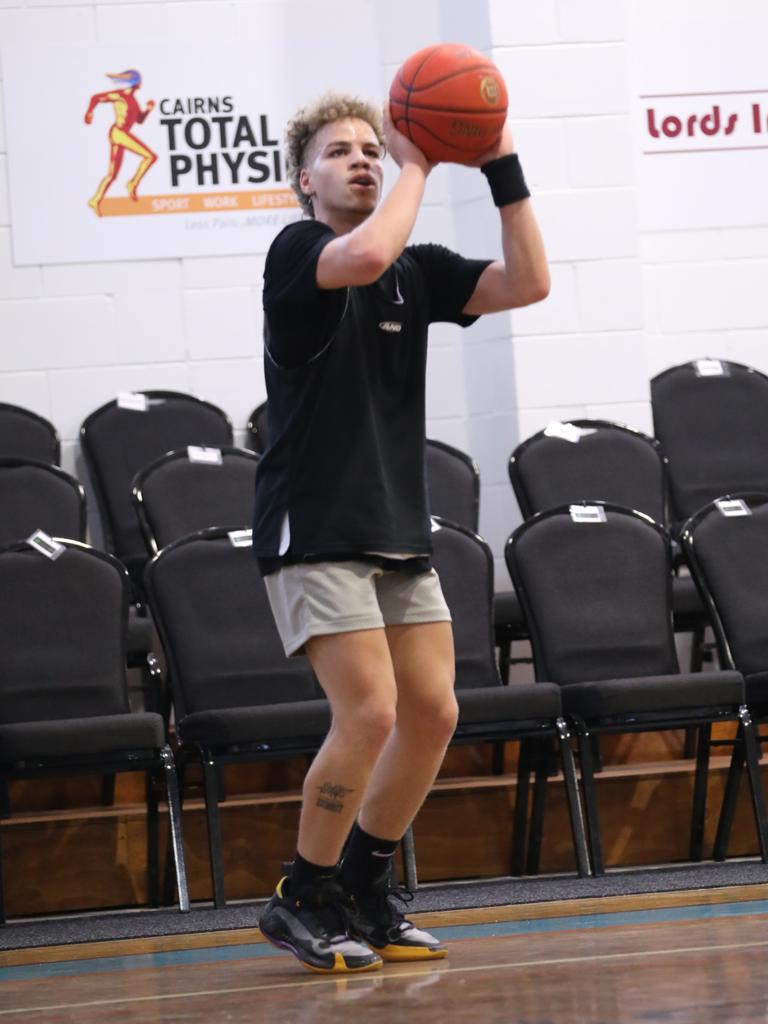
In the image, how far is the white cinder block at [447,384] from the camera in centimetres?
604

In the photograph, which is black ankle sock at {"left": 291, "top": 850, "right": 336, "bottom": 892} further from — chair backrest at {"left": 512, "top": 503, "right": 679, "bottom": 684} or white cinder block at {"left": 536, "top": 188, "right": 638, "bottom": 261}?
white cinder block at {"left": 536, "top": 188, "right": 638, "bottom": 261}

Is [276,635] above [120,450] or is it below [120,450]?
below

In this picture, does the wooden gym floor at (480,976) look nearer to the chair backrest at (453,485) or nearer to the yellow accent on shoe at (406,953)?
the yellow accent on shoe at (406,953)

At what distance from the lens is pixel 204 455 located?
5105 millimetres

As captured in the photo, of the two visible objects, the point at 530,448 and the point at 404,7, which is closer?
the point at 530,448

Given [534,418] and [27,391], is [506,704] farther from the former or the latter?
[27,391]

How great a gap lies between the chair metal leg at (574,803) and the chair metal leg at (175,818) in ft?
3.09

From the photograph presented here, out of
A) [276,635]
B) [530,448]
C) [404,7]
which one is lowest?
[276,635]

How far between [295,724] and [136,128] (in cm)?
276

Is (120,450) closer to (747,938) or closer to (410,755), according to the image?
(410,755)

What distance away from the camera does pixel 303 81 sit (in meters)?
6.01

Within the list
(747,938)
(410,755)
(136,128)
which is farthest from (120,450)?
(747,938)

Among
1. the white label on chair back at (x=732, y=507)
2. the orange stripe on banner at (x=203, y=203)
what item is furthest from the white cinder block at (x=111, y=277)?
the white label on chair back at (x=732, y=507)

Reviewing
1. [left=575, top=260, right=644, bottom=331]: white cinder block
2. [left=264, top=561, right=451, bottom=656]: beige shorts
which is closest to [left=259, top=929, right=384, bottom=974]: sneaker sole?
[left=264, top=561, right=451, bottom=656]: beige shorts
